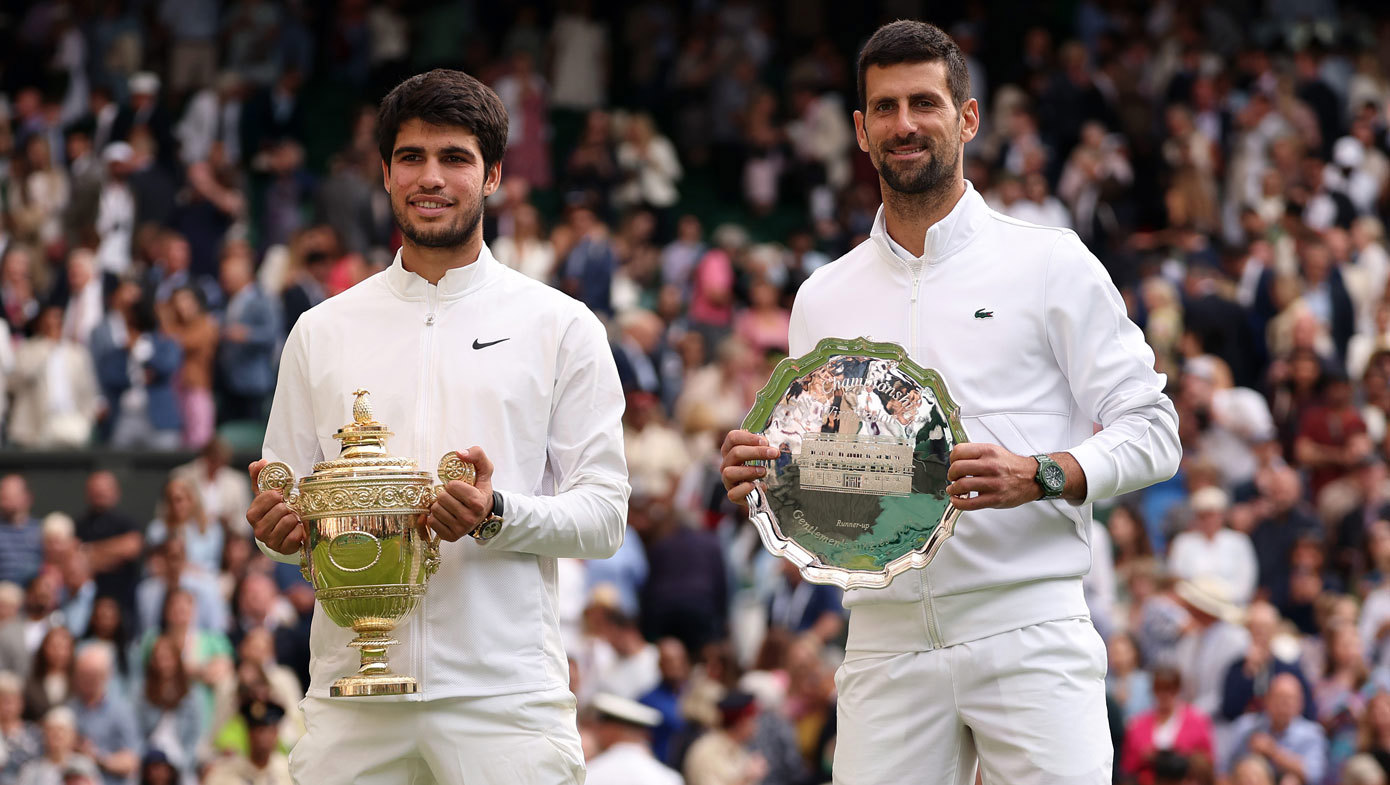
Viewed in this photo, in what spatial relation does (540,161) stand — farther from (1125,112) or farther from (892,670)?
(892,670)

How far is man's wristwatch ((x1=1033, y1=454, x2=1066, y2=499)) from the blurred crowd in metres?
5.07

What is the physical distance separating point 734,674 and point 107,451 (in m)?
5.62

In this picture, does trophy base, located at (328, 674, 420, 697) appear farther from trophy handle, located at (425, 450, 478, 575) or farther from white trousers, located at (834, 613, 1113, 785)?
white trousers, located at (834, 613, 1113, 785)

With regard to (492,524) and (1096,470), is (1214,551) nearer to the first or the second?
(1096,470)

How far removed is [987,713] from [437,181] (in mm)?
1651

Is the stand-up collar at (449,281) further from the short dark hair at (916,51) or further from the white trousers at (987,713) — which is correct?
the white trousers at (987,713)

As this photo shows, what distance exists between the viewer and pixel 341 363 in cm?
462

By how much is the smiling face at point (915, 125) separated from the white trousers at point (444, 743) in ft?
4.60

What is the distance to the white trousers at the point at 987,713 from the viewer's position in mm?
4297

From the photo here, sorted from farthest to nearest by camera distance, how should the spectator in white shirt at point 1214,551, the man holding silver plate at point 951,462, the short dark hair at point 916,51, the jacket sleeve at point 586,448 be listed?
1. the spectator in white shirt at point 1214,551
2. the short dark hair at point 916,51
3. the jacket sleeve at point 586,448
4. the man holding silver plate at point 951,462

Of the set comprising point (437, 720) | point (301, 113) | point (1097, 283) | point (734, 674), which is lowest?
point (734, 674)

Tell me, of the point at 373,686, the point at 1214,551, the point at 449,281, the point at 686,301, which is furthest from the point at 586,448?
the point at 686,301

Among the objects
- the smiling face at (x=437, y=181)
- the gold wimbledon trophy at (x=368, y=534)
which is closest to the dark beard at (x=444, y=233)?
the smiling face at (x=437, y=181)

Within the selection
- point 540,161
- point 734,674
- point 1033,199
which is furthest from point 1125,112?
point 734,674
